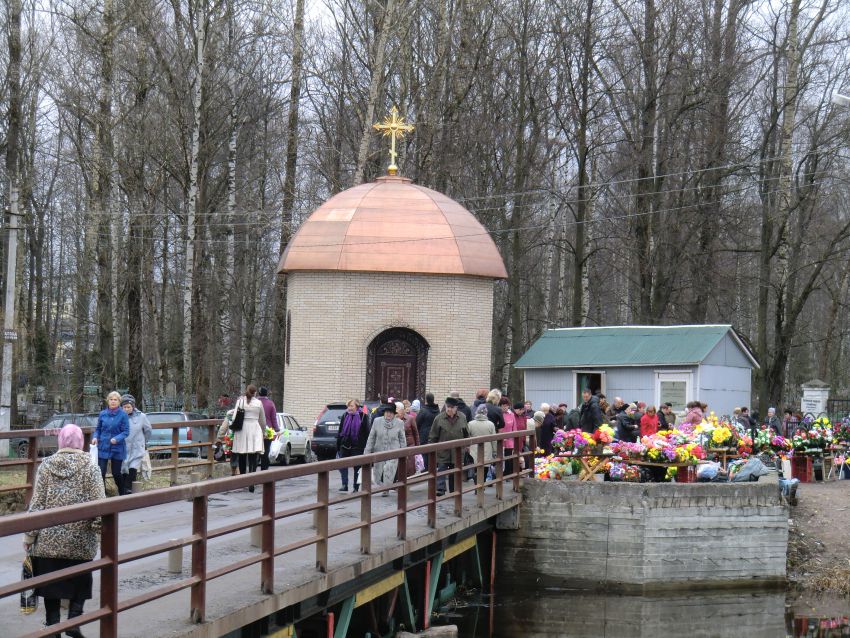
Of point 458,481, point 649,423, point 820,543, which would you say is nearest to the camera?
point 458,481

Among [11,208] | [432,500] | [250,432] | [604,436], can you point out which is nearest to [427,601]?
[432,500]

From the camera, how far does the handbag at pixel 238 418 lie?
61.1 ft

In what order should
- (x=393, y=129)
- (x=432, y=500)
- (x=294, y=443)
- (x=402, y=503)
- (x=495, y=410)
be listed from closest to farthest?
(x=402, y=503) → (x=432, y=500) → (x=495, y=410) → (x=294, y=443) → (x=393, y=129)

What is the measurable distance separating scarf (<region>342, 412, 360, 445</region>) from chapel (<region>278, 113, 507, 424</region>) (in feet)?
53.7

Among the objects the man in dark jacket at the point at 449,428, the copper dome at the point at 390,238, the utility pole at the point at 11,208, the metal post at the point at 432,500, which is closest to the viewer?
the metal post at the point at 432,500

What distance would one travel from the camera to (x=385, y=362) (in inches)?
1409

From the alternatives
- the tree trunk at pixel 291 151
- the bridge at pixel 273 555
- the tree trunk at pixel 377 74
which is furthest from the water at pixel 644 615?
the tree trunk at pixel 291 151

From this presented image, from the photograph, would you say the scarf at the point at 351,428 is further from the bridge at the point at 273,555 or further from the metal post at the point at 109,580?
the metal post at the point at 109,580

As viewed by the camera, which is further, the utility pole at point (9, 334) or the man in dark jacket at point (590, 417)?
the utility pole at point (9, 334)

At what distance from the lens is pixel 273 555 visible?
9.77 metres

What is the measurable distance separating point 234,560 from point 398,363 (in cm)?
2466

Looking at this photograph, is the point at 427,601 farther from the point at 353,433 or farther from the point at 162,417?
the point at 162,417

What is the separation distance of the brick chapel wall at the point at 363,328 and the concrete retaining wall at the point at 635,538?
1650cm

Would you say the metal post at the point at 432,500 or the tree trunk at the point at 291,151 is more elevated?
the tree trunk at the point at 291,151
